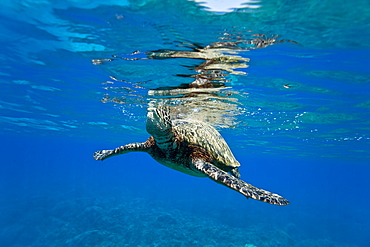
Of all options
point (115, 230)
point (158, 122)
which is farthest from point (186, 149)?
point (115, 230)

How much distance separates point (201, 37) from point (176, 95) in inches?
234

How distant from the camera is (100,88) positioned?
46.1ft

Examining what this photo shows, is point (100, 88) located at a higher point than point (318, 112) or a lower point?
lower

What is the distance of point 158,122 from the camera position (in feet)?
18.6

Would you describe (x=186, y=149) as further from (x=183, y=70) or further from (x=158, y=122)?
(x=183, y=70)

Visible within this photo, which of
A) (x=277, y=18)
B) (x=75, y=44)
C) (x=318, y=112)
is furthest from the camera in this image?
(x=318, y=112)

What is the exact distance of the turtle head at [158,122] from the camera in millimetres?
5536

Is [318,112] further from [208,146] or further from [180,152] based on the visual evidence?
[180,152]

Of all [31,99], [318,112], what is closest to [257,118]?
[318,112]

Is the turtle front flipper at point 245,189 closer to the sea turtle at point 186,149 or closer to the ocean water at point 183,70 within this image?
the sea turtle at point 186,149

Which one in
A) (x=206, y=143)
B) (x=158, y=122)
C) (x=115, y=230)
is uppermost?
(x=158, y=122)

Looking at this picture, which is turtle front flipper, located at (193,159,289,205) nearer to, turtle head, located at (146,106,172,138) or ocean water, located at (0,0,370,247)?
turtle head, located at (146,106,172,138)

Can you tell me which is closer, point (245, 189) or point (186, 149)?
point (245, 189)

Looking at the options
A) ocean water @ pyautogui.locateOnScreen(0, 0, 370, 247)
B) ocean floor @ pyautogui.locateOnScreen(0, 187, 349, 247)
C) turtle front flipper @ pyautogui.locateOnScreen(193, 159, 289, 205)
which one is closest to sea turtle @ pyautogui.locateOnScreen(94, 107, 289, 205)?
turtle front flipper @ pyautogui.locateOnScreen(193, 159, 289, 205)
